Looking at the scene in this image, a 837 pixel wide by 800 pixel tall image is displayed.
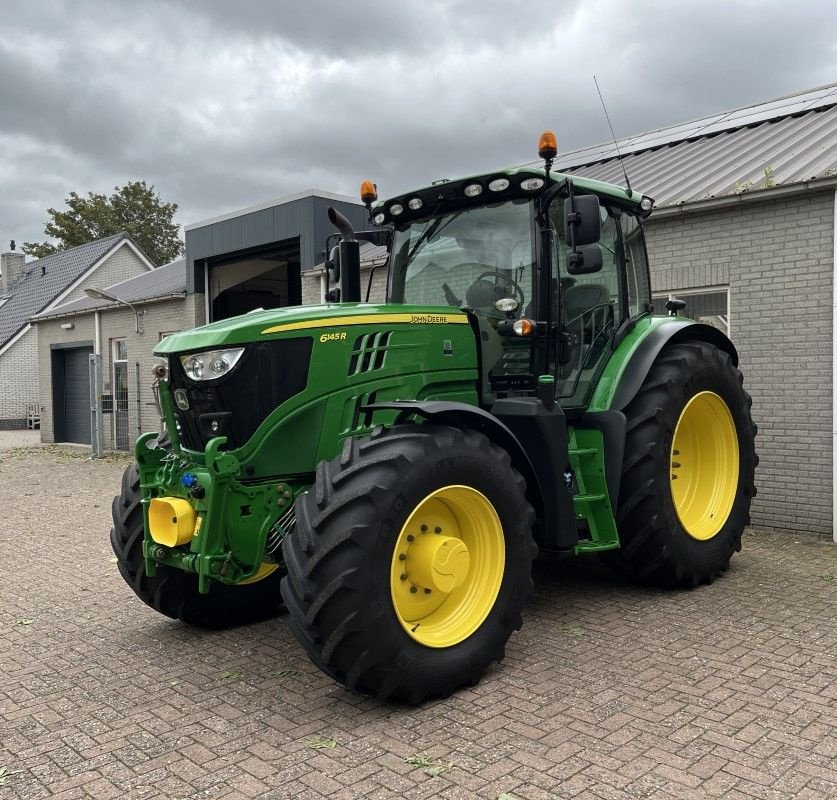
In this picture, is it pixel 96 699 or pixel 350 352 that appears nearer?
pixel 96 699

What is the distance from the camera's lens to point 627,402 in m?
5.10

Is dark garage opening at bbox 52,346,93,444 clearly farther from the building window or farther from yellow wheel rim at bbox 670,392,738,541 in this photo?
yellow wheel rim at bbox 670,392,738,541

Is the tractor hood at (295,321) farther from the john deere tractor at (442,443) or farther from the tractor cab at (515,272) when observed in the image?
the tractor cab at (515,272)

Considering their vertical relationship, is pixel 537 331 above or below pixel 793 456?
above

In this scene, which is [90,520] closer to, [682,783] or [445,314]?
[445,314]

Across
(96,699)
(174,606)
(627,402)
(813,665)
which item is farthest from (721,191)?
(96,699)

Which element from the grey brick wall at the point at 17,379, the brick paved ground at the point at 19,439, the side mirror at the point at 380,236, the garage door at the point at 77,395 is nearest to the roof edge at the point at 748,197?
the side mirror at the point at 380,236

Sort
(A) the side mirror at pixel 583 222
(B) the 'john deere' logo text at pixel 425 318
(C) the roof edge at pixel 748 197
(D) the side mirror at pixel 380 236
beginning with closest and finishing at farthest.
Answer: (A) the side mirror at pixel 583 222, (B) the 'john deere' logo text at pixel 425 318, (D) the side mirror at pixel 380 236, (C) the roof edge at pixel 748 197

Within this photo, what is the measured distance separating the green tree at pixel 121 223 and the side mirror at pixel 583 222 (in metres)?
42.6

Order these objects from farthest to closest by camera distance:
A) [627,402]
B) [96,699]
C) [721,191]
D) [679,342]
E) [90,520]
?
[90,520] < [721,191] < [679,342] < [627,402] < [96,699]

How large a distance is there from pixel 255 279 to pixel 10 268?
67.4ft

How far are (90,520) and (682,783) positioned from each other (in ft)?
25.8

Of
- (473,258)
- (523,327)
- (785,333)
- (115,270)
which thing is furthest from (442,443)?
(115,270)

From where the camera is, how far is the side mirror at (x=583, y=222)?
4375 millimetres
